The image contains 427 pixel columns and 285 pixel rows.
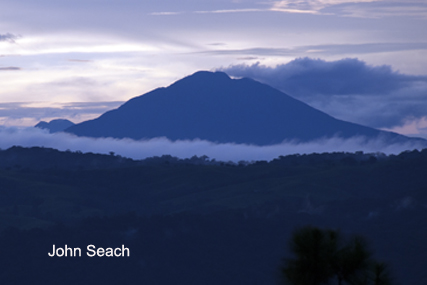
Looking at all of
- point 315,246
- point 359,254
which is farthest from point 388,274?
point 315,246

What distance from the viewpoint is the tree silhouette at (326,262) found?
2978cm

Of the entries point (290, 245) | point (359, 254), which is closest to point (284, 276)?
point (290, 245)

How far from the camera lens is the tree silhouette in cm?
2978

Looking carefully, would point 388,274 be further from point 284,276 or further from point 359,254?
point 284,276

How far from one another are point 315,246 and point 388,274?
356 cm

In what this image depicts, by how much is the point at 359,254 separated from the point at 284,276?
363 centimetres

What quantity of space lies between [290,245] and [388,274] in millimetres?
4654

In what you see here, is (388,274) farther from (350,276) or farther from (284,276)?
(284,276)

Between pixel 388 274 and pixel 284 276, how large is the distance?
477 cm

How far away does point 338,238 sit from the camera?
30422 millimetres

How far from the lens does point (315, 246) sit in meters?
30.0

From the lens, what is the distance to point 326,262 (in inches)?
1177

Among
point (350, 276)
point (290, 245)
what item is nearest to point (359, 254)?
point (350, 276)

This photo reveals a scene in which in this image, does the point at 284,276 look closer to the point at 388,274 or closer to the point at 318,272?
the point at 318,272
